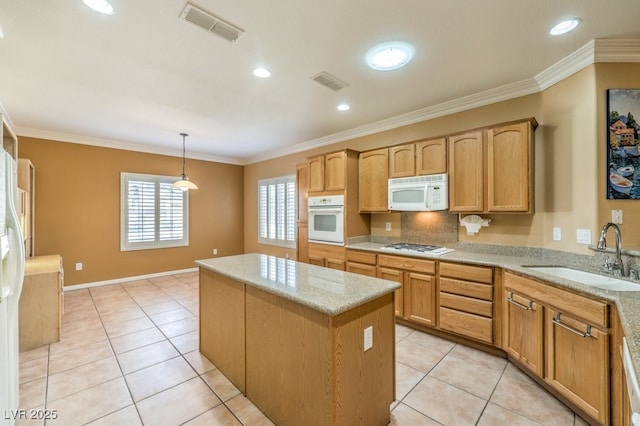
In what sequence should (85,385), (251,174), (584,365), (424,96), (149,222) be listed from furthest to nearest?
(251,174)
(149,222)
(424,96)
(85,385)
(584,365)

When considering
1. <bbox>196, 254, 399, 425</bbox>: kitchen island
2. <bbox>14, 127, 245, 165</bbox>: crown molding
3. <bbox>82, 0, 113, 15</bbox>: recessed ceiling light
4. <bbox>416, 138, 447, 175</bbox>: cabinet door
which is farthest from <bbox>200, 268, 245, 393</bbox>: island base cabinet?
<bbox>14, 127, 245, 165</bbox>: crown molding

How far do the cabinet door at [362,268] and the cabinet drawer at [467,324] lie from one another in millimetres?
909

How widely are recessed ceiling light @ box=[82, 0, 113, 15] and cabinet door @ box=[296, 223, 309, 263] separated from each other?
→ 11.6 ft

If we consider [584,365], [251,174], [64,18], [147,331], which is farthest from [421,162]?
[251,174]

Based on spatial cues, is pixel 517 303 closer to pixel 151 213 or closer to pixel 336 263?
pixel 336 263

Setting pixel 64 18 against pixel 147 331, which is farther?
pixel 147 331

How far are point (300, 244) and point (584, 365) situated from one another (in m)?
3.74

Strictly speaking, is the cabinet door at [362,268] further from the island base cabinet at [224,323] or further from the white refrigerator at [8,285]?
the white refrigerator at [8,285]

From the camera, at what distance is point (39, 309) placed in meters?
2.88

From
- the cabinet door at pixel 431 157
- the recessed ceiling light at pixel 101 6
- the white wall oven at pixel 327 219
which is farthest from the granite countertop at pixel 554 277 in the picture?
the recessed ceiling light at pixel 101 6

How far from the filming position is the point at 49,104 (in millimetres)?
3387

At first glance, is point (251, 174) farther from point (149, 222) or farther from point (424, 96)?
point (424, 96)

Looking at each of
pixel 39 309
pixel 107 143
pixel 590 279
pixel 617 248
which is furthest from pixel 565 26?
pixel 107 143

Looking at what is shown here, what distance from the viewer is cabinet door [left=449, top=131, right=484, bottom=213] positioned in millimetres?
2918
